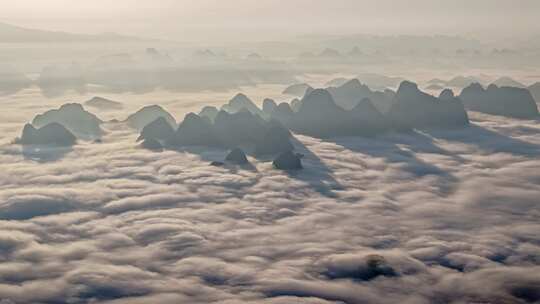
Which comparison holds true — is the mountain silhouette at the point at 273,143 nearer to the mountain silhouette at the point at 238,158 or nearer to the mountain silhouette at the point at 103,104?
the mountain silhouette at the point at 238,158

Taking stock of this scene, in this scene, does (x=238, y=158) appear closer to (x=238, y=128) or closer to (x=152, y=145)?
(x=238, y=128)

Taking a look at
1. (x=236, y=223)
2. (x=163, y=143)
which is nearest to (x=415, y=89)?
(x=163, y=143)

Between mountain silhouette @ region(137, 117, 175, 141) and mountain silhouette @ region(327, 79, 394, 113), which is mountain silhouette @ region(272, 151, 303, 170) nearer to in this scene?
mountain silhouette @ region(137, 117, 175, 141)

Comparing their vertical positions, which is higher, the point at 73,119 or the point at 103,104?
the point at 103,104

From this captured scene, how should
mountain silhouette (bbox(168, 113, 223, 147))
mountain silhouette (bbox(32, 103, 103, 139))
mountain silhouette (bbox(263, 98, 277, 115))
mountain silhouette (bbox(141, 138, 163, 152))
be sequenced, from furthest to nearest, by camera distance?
mountain silhouette (bbox(263, 98, 277, 115))
mountain silhouette (bbox(32, 103, 103, 139))
mountain silhouette (bbox(168, 113, 223, 147))
mountain silhouette (bbox(141, 138, 163, 152))

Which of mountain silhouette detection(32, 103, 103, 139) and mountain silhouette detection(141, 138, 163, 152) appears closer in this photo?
mountain silhouette detection(141, 138, 163, 152)

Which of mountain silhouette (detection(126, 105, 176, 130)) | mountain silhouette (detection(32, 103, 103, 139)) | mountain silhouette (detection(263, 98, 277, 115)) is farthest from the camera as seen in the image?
mountain silhouette (detection(263, 98, 277, 115))

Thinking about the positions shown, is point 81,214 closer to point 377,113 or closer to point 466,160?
→ point 466,160

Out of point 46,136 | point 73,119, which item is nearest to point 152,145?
point 46,136

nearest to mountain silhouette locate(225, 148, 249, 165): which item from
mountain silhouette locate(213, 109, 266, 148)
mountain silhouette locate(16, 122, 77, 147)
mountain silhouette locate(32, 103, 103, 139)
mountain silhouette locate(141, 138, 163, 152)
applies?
mountain silhouette locate(213, 109, 266, 148)

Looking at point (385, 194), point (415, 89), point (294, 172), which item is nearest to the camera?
point (385, 194)

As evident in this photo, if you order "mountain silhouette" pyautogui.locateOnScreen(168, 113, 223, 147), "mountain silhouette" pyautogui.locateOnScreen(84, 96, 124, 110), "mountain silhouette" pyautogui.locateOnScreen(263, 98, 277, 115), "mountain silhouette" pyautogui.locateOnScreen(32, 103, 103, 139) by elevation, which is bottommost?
"mountain silhouette" pyautogui.locateOnScreen(168, 113, 223, 147)
